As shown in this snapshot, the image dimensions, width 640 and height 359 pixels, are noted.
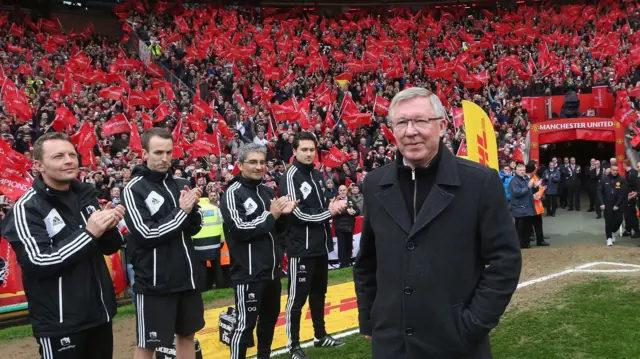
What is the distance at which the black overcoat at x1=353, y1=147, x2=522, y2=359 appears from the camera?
2873 millimetres

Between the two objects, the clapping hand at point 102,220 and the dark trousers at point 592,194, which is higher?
the clapping hand at point 102,220

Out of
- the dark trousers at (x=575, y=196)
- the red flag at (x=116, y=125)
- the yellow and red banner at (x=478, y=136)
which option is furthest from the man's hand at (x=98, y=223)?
the dark trousers at (x=575, y=196)

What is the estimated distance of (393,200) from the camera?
3.07 meters

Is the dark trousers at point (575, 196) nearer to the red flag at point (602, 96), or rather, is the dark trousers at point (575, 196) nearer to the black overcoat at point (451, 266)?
the red flag at point (602, 96)

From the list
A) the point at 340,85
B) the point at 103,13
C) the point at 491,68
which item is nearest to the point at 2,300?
the point at 340,85

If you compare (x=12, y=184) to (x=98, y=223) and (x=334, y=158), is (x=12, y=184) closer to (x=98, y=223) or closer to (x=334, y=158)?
(x=98, y=223)

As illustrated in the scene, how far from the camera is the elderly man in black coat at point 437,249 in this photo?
288 centimetres

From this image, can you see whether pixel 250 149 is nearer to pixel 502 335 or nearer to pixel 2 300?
pixel 502 335

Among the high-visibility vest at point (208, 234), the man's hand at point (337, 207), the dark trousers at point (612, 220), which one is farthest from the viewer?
the dark trousers at point (612, 220)

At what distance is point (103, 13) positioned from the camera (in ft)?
105

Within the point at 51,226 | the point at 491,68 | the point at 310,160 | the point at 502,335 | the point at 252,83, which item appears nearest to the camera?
the point at 51,226

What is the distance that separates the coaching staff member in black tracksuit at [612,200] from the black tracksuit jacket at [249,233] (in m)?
10.5

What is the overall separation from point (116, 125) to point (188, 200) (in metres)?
11.3

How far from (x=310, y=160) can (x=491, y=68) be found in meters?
22.3
